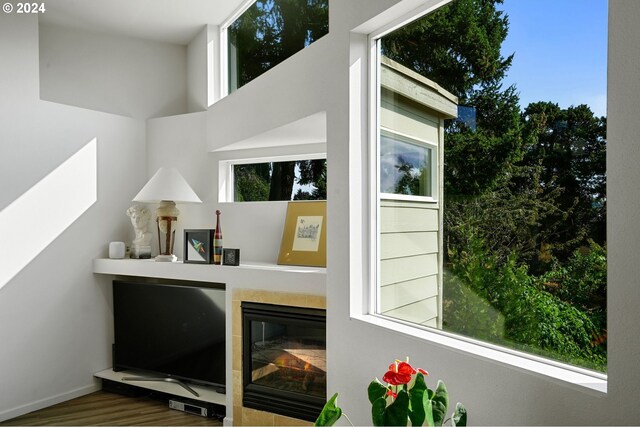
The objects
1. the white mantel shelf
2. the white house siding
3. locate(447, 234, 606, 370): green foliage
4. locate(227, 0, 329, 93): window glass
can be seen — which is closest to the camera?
locate(447, 234, 606, 370): green foliage

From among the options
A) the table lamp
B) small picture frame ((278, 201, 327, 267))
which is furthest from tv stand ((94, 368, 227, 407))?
small picture frame ((278, 201, 327, 267))

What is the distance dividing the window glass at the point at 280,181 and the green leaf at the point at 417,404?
83.8 inches

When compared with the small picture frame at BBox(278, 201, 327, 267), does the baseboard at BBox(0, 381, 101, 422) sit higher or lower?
lower

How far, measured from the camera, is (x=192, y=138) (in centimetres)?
405

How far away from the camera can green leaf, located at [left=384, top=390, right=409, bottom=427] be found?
1.49 m

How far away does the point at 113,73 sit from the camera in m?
4.20

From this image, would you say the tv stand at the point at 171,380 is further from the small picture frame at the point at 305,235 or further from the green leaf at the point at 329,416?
the green leaf at the point at 329,416

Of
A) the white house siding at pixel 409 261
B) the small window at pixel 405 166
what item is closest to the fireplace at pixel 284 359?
the white house siding at pixel 409 261

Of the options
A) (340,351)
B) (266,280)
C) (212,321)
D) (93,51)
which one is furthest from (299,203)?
(93,51)

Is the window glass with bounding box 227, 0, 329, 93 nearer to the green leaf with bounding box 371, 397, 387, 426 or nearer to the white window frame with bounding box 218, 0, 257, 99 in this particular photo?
the white window frame with bounding box 218, 0, 257, 99

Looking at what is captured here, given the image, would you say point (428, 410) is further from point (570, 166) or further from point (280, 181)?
point (280, 181)

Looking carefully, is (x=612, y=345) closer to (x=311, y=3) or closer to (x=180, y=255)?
(x=311, y=3)

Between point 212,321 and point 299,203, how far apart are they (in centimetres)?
102

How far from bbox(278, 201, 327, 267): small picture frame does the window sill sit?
106 centimetres
